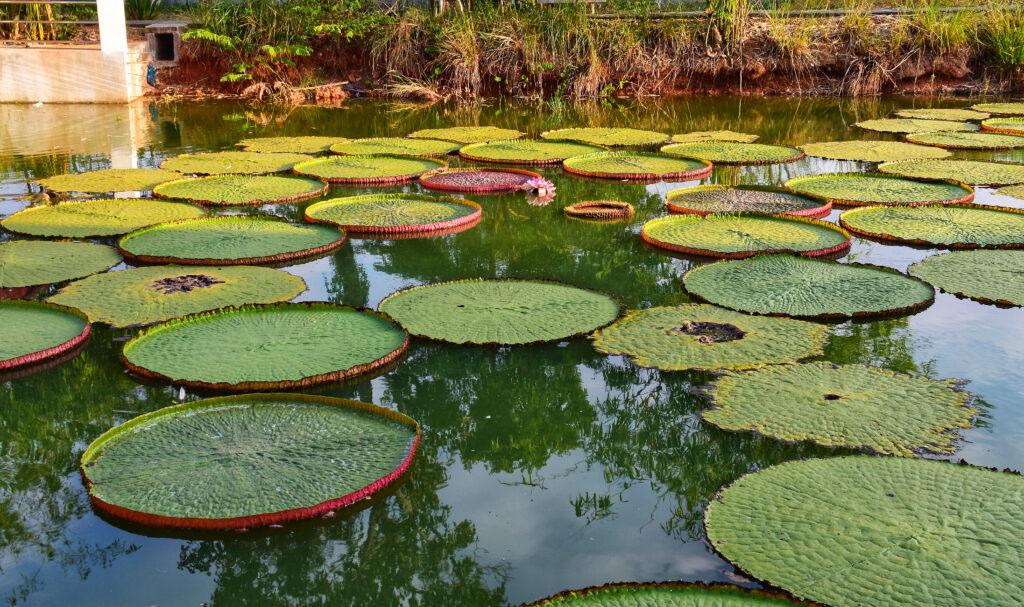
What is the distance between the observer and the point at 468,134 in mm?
7910

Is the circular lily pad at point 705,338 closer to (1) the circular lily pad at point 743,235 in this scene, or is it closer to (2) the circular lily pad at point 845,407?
(2) the circular lily pad at point 845,407

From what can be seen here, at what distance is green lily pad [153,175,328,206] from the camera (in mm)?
5594

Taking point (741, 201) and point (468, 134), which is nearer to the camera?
point (741, 201)

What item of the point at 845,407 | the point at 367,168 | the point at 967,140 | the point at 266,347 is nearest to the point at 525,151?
the point at 367,168

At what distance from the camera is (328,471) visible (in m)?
2.52

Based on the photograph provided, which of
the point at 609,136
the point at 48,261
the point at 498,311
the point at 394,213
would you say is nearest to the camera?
the point at 498,311

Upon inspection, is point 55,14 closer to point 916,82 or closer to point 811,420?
point 916,82

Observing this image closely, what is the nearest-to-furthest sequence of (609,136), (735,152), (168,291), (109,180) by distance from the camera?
(168,291)
(109,180)
(735,152)
(609,136)

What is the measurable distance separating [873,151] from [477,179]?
119 inches

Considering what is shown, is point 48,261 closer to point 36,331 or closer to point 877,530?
point 36,331

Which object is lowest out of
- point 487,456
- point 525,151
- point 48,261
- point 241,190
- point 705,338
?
point 487,456

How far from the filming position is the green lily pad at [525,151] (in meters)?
6.90

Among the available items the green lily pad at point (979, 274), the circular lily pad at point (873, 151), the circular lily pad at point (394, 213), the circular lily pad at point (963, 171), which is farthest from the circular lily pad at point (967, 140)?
the circular lily pad at point (394, 213)

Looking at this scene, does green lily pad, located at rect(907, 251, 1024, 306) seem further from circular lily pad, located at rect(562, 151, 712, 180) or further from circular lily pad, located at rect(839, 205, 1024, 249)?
circular lily pad, located at rect(562, 151, 712, 180)
